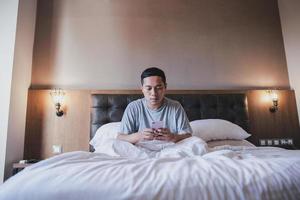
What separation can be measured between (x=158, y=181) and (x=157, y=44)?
2.22 metres

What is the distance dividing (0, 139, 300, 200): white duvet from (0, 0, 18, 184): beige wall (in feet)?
4.86

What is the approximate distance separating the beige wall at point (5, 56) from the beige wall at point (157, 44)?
42 centimetres

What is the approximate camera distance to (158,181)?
660 millimetres

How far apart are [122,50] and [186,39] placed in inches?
32.8

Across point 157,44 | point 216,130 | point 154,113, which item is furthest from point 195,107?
point 154,113

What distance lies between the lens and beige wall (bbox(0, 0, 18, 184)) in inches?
76.9

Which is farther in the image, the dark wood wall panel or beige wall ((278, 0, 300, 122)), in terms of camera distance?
beige wall ((278, 0, 300, 122))

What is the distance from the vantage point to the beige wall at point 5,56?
76.9 inches

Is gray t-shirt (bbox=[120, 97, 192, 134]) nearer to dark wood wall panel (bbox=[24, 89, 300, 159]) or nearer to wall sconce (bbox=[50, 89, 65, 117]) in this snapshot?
dark wood wall panel (bbox=[24, 89, 300, 159])

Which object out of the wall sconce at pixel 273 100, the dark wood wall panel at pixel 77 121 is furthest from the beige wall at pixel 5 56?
the wall sconce at pixel 273 100

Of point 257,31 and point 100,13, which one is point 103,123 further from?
point 257,31

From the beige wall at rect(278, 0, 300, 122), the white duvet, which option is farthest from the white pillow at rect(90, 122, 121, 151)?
the beige wall at rect(278, 0, 300, 122)

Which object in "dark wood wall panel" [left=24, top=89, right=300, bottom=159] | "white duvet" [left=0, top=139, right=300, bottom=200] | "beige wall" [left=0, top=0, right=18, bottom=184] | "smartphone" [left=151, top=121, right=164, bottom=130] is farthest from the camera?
"dark wood wall panel" [left=24, top=89, right=300, bottom=159]

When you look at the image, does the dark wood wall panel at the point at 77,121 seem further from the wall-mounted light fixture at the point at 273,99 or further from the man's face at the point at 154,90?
the man's face at the point at 154,90
